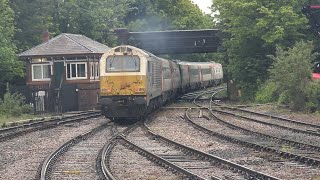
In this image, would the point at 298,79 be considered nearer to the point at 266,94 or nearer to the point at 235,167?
the point at 266,94

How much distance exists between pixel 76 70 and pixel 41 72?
239 centimetres

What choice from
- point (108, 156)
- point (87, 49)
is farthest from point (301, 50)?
point (108, 156)

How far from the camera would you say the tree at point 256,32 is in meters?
31.6

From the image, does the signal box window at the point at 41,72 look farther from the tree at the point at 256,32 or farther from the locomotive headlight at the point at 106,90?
the locomotive headlight at the point at 106,90

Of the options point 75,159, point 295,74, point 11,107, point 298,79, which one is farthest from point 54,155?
point 11,107

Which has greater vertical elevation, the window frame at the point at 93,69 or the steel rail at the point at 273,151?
the window frame at the point at 93,69

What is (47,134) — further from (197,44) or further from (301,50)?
(197,44)

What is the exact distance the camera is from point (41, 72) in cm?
3550

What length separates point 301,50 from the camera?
27000 mm

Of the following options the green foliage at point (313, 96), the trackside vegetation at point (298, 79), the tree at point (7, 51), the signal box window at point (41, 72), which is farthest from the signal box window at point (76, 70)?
the green foliage at point (313, 96)

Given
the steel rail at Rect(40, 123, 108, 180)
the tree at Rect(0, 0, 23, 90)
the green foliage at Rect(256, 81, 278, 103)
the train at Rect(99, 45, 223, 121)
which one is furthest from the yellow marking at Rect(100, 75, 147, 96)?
the tree at Rect(0, 0, 23, 90)

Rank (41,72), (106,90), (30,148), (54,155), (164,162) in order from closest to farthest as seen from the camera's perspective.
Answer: (164,162), (54,155), (30,148), (106,90), (41,72)

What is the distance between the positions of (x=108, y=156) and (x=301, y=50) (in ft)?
53.3

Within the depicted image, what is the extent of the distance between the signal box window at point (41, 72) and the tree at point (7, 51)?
1440 millimetres
